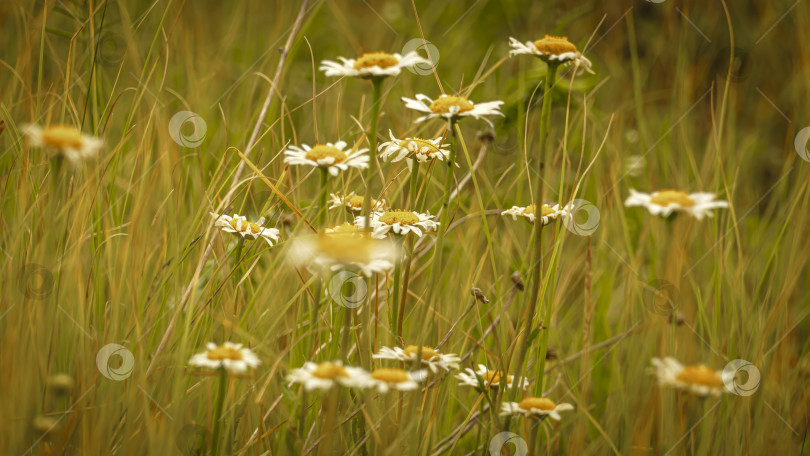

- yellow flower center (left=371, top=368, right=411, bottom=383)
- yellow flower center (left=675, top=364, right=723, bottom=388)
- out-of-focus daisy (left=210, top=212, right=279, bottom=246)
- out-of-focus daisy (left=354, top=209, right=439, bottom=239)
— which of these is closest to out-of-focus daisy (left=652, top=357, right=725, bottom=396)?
yellow flower center (left=675, top=364, right=723, bottom=388)

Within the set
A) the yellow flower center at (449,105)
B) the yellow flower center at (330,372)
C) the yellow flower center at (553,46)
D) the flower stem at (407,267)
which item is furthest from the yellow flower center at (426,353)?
the yellow flower center at (553,46)

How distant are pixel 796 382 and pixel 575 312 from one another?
0.49 metres

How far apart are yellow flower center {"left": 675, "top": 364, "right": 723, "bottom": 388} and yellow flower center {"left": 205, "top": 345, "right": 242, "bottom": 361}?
458mm

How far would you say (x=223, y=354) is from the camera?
0.68 meters

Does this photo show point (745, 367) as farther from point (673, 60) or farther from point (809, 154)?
point (673, 60)

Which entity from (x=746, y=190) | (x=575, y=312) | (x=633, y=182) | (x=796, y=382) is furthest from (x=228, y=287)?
(x=746, y=190)

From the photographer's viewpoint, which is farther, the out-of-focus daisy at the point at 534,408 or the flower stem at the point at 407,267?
the flower stem at the point at 407,267

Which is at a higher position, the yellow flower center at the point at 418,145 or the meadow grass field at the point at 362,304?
the yellow flower center at the point at 418,145

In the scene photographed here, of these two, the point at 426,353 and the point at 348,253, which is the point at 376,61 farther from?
the point at 426,353

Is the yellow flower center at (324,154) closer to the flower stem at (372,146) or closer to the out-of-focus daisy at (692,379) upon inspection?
the flower stem at (372,146)

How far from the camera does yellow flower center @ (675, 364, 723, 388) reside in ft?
2.06

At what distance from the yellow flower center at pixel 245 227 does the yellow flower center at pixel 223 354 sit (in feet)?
1.03

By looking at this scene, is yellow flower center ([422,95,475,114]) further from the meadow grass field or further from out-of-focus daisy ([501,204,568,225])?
out-of-focus daisy ([501,204,568,225])

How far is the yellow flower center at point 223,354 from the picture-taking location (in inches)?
26.9
